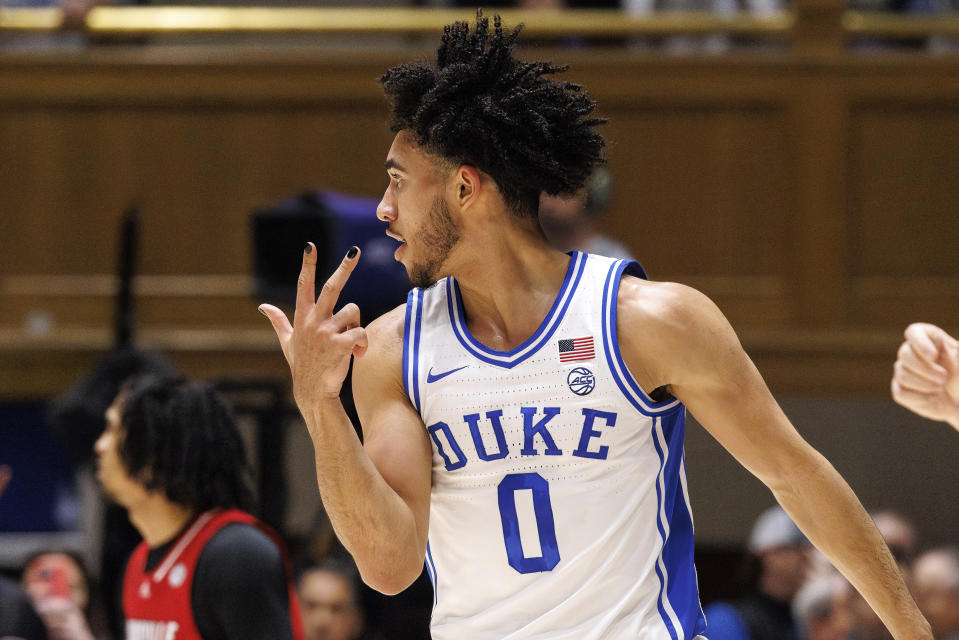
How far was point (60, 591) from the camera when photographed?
524 centimetres

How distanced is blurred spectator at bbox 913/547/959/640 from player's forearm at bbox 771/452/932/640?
2.62m

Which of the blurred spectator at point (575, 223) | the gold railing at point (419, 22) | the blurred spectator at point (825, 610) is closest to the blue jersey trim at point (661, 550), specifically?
the blurred spectator at point (575, 223)

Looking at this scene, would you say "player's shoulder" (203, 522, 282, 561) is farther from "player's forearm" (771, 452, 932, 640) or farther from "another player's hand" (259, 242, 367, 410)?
"player's forearm" (771, 452, 932, 640)

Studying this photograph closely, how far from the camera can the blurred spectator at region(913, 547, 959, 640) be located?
507 cm

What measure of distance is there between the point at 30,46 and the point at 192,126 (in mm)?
949

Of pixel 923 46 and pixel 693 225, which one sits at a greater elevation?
pixel 923 46

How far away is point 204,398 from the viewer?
4055 mm

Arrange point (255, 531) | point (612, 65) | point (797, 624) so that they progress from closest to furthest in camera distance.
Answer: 1. point (255, 531)
2. point (797, 624)
3. point (612, 65)

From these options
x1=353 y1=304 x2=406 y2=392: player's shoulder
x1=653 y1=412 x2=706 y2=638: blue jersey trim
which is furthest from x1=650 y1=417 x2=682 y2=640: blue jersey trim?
x1=353 y1=304 x2=406 y2=392: player's shoulder

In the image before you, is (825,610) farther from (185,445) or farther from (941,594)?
(185,445)

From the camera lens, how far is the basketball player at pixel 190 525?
3.52 metres

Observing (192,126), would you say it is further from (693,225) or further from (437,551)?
(437,551)

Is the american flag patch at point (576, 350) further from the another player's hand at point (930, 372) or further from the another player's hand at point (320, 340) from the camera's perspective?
the another player's hand at point (930, 372)

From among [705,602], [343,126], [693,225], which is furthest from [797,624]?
[343,126]
